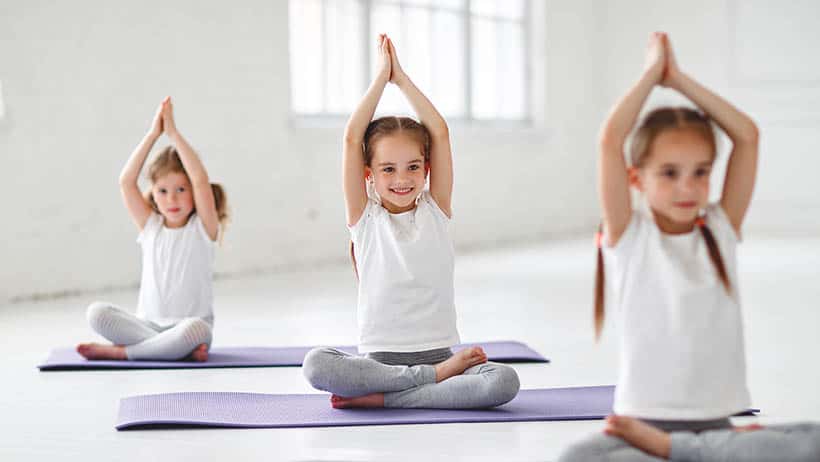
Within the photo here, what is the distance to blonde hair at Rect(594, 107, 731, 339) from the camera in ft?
6.26

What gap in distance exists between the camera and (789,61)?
8516 millimetres

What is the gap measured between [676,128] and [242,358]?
73.7 inches

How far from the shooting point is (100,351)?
3396 millimetres

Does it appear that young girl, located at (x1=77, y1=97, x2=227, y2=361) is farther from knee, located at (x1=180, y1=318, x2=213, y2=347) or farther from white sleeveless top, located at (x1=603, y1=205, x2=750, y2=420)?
white sleeveless top, located at (x1=603, y1=205, x2=750, y2=420)

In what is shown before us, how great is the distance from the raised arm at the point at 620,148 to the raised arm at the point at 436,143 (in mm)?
746

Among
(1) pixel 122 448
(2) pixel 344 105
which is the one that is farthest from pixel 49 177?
(1) pixel 122 448

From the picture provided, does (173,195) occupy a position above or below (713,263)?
above

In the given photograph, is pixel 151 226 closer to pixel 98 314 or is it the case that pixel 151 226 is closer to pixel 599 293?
pixel 98 314

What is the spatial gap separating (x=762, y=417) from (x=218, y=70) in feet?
13.2

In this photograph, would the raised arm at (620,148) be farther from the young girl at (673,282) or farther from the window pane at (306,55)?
the window pane at (306,55)

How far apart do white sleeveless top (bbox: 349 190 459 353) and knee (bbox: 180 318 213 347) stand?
0.80 metres

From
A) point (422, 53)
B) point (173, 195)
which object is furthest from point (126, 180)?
point (422, 53)

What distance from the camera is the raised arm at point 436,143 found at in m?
2.62

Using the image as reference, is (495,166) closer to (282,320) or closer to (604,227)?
(282,320)
